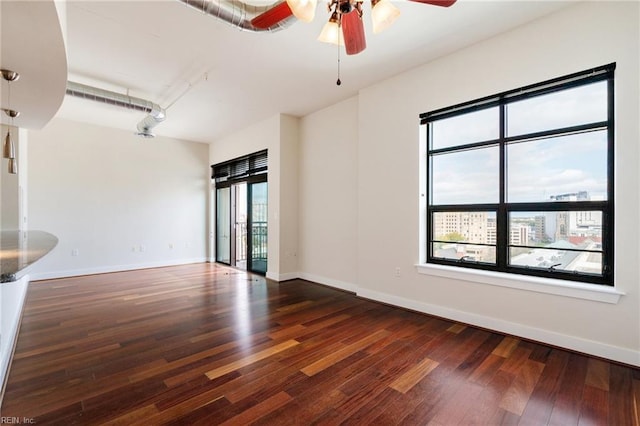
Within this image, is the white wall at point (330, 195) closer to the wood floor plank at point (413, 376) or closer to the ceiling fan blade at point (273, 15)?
the wood floor plank at point (413, 376)

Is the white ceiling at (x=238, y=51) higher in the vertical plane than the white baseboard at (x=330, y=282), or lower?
higher

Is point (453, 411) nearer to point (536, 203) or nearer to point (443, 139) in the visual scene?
point (536, 203)

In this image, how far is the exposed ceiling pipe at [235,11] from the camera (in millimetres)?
2236

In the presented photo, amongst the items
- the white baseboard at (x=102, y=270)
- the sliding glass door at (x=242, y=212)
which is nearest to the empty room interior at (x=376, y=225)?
the white baseboard at (x=102, y=270)

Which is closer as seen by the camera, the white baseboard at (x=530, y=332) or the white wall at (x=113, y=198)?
the white baseboard at (x=530, y=332)

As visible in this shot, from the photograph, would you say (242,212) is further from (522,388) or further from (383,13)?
(522,388)

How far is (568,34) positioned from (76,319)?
5.93 m

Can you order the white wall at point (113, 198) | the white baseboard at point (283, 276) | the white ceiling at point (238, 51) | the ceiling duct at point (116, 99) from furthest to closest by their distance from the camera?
1. the white wall at point (113, 198)
2. the white baseboard at point (283, 276)
3. the ceiling duct at point (116, 99)
4. the white ceiling at point (238, 51)

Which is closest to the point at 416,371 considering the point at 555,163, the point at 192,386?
the point at 192,386

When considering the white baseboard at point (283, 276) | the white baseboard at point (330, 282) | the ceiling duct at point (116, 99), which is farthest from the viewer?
the white baseboard at point (283, 276)

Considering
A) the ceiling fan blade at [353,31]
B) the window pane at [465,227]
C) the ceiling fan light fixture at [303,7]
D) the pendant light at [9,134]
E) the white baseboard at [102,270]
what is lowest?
the white baseboard at [102,270]

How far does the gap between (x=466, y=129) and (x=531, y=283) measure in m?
1.80

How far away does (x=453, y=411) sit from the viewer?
1841mm

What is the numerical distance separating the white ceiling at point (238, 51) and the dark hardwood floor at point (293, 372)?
2422mm
